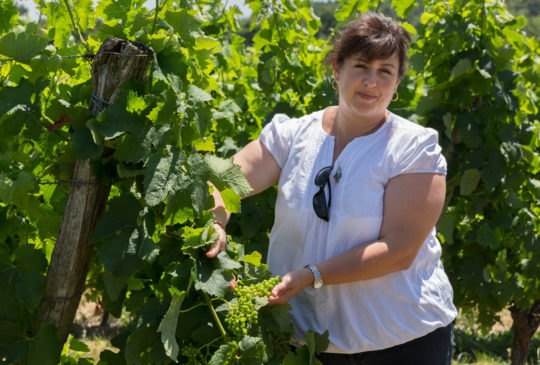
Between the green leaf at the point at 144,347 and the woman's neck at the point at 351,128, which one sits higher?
the woman's neck at the point at 351,128

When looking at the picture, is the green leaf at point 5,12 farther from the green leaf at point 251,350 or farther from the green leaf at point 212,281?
the green leaf at point 251,350

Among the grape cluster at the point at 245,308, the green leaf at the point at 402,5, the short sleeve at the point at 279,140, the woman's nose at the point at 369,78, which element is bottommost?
the grape cluster at the point at 245,308

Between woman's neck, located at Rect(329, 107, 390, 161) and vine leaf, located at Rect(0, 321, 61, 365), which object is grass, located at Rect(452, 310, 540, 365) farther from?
vine leaf, located at Rect(0, 321, 61, 365)

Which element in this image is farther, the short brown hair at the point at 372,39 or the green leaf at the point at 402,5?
→ the green leaf at the point at 402,5

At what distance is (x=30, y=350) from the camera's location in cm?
193

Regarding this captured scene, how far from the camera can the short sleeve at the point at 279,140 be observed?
2244 mm

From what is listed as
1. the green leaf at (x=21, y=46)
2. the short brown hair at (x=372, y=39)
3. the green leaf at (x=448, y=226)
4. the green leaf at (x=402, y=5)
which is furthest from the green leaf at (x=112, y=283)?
the green leaf at (x=448, y=226)

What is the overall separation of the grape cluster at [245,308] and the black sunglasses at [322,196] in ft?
0.96

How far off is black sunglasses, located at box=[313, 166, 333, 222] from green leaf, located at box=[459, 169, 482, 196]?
6.09 feet

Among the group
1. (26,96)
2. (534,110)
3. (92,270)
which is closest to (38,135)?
(26,96)

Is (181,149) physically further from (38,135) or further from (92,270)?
(92,270)

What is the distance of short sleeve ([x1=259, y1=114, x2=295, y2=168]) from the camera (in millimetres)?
2244

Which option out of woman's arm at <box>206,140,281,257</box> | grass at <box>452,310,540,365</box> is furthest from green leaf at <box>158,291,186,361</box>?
grass at <box>452,310,540,365</box>

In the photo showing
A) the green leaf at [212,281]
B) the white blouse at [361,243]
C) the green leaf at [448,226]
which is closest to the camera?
the green leaf at [212,281]
